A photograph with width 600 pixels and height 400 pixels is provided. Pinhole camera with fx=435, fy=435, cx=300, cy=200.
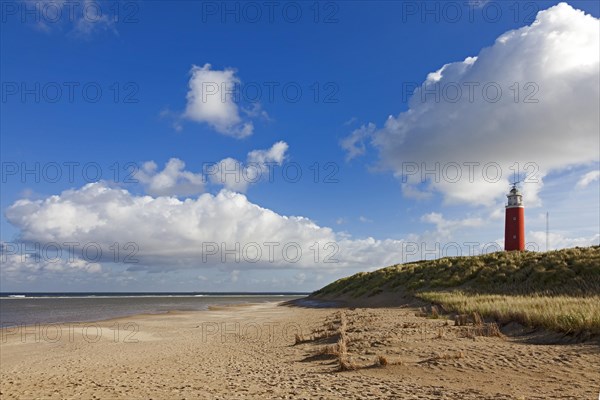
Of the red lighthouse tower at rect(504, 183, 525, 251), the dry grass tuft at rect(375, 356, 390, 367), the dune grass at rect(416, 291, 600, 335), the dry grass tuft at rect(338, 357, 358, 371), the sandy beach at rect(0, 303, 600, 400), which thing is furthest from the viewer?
the red lighthouse tower at rect(504, 183, 525, 251)

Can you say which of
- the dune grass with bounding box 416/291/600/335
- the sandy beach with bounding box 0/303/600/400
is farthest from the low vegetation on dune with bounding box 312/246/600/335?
the sandy beach with bounding box 0/303/600/400

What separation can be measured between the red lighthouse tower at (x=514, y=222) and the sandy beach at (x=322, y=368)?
121 ft

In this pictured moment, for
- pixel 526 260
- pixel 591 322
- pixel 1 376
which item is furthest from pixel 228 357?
pixel 526 260

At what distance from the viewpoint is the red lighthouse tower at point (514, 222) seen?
51.1 metres

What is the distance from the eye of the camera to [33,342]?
22.0m

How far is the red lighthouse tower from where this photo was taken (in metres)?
51.1

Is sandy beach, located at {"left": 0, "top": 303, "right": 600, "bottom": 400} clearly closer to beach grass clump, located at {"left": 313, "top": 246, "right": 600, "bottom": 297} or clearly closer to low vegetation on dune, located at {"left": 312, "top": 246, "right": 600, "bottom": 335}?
low vegetation on dune, located at {"left": 312, "top": 246, "right": 600, "bottom": 335}

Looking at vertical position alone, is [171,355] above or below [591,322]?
below

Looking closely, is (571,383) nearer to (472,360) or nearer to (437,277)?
(472,360)

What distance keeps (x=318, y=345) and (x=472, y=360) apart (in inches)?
249

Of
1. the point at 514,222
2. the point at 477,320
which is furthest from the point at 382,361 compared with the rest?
the point at 514,222

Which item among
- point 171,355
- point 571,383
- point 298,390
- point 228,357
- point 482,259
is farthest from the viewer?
point 482,259

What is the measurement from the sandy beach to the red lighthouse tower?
121 ft

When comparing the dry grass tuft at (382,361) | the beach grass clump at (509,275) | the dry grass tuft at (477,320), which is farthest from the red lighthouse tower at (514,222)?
→ the dry grass tuft at (382,361)
